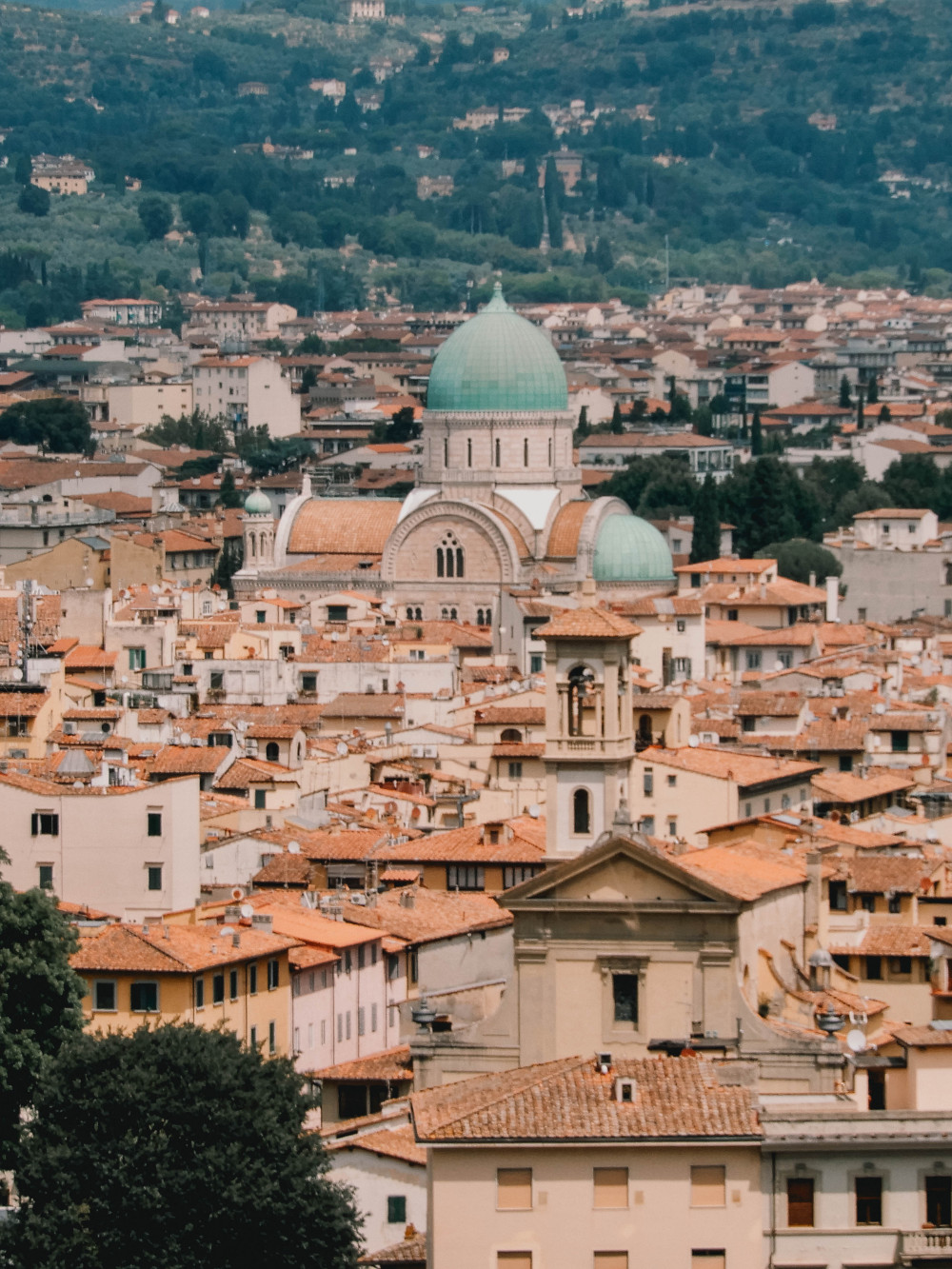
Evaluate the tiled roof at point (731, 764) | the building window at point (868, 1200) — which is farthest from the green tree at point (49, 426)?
the building window at point (868, 1200)

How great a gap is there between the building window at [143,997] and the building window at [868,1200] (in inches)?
479

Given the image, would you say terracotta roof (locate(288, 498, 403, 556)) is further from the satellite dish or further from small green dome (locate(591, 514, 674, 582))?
the satellite dish

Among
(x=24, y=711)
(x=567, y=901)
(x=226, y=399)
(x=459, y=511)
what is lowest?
(x=567, y=901)

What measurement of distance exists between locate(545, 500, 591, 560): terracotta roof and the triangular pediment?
53752mm

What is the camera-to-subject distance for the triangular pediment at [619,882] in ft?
96.3

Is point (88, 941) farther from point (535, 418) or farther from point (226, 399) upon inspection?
point (226, 399)

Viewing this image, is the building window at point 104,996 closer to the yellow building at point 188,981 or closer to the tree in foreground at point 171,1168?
the yellow building at point 188,981

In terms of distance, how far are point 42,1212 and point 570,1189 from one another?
5.00m

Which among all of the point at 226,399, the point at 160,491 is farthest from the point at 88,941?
the point at 226,399

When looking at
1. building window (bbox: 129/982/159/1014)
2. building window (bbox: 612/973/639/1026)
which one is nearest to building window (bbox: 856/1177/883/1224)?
building window (bbox: 612/973/639/1026)

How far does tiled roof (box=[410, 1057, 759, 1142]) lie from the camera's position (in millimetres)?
24297

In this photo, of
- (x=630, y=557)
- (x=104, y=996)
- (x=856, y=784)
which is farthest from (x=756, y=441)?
(x=104, y=996)

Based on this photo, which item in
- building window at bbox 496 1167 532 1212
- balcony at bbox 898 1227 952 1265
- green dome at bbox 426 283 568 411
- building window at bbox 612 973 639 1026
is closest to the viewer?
balcony at bbox 898 1227 952 1265

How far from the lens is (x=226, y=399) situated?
14962cm
